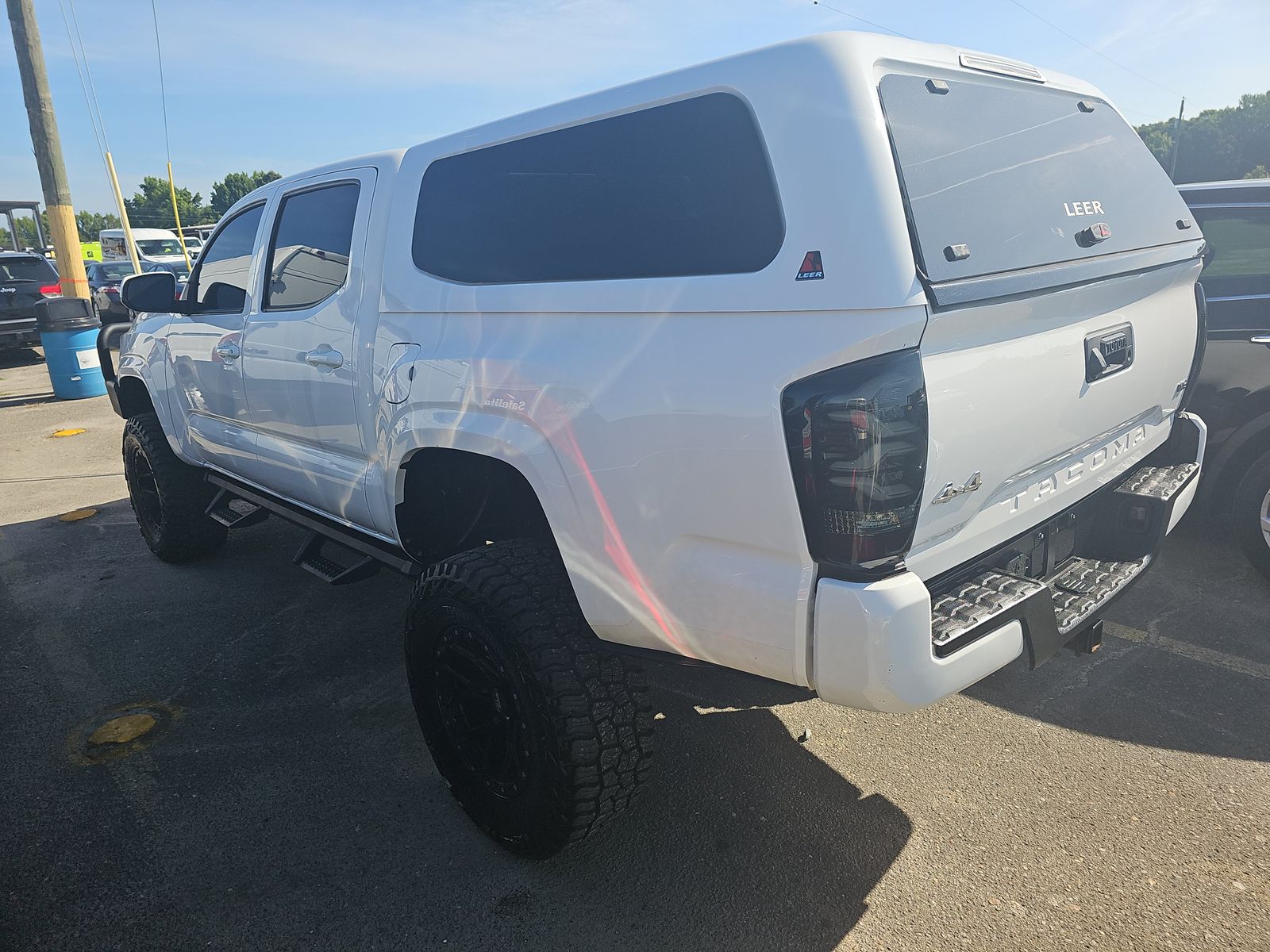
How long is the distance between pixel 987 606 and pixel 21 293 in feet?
50.8

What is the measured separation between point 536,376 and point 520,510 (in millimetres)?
776

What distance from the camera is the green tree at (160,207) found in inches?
3337

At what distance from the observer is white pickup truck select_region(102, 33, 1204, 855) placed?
174 cm

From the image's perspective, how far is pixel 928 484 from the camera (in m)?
1.78

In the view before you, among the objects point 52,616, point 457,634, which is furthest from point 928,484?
point 52,616

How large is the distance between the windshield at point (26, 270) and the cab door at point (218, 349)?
37.9 ft

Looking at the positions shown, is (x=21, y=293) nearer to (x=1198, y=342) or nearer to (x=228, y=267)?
(x=228, y=267)

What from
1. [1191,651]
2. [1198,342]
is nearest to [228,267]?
[1198,342]

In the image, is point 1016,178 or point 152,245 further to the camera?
point 152,245

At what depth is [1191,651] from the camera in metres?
3.44

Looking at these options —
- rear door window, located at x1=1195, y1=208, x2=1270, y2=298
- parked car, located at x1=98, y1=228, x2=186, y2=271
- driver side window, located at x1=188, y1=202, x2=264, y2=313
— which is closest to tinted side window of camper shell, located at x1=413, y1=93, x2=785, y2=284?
driver side window, located at x1=188, y1=202, x2=264, y2=313

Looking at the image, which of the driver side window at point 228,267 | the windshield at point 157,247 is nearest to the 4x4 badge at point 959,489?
the driver side window at point 228,267

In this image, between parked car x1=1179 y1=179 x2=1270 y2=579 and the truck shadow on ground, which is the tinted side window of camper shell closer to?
the truck shadow on ground

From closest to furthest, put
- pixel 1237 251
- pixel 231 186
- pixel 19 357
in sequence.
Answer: pixel 1237 251
pixel 19 357
pixel 231 186
